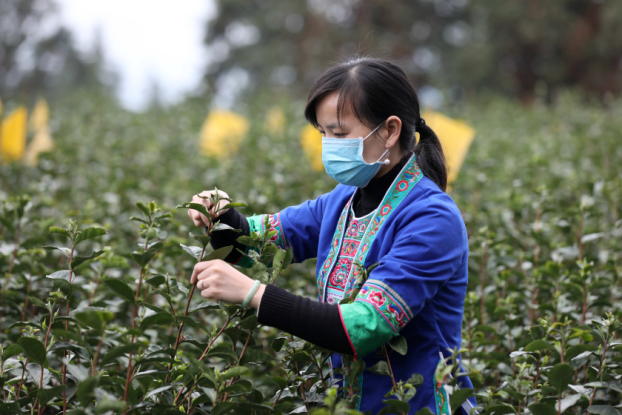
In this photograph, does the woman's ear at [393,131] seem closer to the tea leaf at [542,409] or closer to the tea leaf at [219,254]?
the tea leaf at [219,254]

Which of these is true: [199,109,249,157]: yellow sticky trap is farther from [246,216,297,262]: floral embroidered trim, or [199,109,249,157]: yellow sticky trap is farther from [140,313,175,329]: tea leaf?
[140,313,175,329]: tea leaf

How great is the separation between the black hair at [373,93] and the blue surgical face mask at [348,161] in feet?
0.20

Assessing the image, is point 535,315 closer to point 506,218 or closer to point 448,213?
point 506,218

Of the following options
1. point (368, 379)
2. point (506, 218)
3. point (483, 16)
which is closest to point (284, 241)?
point (368, 379)

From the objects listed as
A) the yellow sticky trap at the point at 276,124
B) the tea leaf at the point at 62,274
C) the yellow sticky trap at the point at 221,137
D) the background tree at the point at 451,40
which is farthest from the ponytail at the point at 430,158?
the background tree at the point at 451,40

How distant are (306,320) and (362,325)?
12 centimetres

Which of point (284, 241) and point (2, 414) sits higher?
point (284, 241)

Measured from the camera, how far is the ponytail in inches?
64.9

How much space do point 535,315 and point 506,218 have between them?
0.72 meters

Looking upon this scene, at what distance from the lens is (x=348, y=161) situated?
152 centimetres

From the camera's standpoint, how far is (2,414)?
134 cm

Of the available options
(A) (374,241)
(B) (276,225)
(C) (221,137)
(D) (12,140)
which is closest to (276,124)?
(C) (221,137)

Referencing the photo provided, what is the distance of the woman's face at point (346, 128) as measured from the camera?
1486 millimetres

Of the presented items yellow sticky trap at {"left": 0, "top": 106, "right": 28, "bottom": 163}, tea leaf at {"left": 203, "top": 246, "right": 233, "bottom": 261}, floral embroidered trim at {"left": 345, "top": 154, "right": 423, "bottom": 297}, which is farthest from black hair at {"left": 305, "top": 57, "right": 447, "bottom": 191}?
yellow sticky trap at {"left": 0, "top": 106, "right": 28, "bottom": 163}
